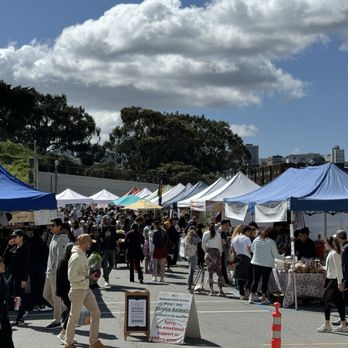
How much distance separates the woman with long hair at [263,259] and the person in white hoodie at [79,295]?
5.34 m

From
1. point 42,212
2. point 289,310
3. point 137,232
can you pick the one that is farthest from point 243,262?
point 42,212

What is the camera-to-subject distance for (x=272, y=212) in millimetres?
14445

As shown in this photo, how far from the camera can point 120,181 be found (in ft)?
230

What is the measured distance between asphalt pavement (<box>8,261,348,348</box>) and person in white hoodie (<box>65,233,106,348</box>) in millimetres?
529

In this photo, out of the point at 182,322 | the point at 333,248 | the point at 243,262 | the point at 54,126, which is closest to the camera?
the point at 182,322

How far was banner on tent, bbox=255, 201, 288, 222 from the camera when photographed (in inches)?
547

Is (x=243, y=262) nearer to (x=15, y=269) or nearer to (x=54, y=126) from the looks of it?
(x=15, y=269)

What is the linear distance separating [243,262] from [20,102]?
64297mm

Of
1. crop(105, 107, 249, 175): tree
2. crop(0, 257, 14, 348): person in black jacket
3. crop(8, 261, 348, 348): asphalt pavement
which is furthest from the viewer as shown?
crop(105, 107, 249, 175): tree

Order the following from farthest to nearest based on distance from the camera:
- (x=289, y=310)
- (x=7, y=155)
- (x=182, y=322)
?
(x=7, y=155)
(x=289, y=310)
(x=182, y=322)

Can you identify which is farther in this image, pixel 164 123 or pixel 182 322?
pixel 164 123

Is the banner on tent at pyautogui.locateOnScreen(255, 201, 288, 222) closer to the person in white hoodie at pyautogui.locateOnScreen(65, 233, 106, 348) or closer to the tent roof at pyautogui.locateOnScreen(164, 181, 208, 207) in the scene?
the person in white hoodie at pyautogui.locateOnScreen(65, 233, 106, 348)

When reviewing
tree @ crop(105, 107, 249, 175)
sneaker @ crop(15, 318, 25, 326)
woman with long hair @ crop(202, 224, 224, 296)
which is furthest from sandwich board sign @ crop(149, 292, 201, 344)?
tree @ crop(105, 107, 249, 175)

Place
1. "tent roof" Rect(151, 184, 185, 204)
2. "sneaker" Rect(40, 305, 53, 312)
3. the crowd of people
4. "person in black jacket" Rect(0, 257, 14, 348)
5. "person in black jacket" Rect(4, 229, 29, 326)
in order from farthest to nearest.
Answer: "tent roof" Rect(151, 184, 185, 204) → "sneaker" Rect(40, 305, 53, 312) → "person in black jacket" Rect(4, 229, 29, 326) → the crowd of people → "person in black jacket" Rect(0, 257, 14, 348)
